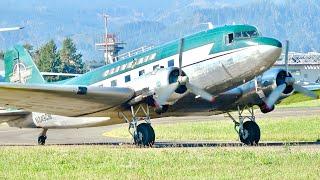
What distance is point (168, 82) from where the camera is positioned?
2992 cm

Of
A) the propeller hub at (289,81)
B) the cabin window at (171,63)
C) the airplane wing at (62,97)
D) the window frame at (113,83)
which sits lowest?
the airplane wing at (62,97)

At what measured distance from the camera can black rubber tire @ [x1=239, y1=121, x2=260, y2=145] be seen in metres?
32.9

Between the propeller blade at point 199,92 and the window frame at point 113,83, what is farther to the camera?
the window frame at point 113,83

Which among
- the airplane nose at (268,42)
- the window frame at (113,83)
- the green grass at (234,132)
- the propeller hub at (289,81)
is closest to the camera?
the airplane nose at (268,42)

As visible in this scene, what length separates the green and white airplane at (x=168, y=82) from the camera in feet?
98.6

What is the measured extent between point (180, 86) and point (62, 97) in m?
4.38

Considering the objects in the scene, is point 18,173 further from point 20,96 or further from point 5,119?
point 5,119

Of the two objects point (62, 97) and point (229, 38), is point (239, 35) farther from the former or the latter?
point (62, 97)

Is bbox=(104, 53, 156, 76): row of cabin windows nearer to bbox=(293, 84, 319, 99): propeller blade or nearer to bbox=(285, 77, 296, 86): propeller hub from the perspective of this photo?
bbox=(285, 77, 296, 86): propeller hub

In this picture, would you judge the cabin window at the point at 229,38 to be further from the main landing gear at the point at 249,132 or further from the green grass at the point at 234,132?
the green grass at the point at 234,132

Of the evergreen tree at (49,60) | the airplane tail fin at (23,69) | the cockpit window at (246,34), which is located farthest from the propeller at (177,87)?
the evergreen tree at (49,60)

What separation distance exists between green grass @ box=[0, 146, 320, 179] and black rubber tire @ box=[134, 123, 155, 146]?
13.5 feet

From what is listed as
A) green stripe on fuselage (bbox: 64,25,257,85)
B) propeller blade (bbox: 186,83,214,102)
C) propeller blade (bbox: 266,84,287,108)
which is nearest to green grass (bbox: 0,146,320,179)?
propeller blade (bbox: 186,83,214,102)

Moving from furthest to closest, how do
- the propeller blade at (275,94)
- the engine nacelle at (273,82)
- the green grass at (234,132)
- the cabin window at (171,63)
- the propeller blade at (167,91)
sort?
the green grass at (234,132) < the engine nacelle at (273,82) < the propeller blade at (275,94) < the cabin window at (171,63) < the propeller blade at (167,91)
